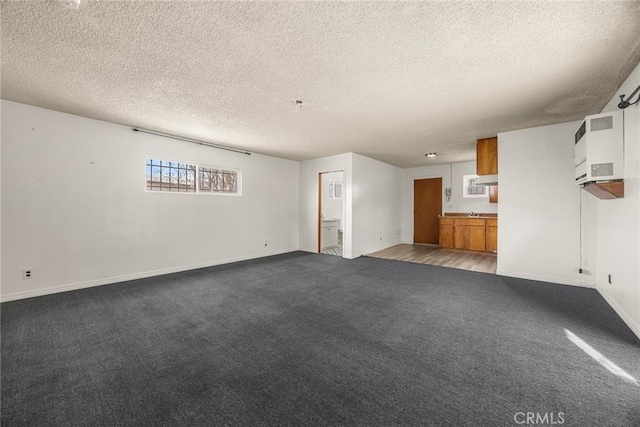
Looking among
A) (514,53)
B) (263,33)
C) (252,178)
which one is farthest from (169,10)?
(252,178)

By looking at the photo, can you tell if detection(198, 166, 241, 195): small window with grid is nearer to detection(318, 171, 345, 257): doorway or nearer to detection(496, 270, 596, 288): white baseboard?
detection(318, 171, 345, 257): doorway

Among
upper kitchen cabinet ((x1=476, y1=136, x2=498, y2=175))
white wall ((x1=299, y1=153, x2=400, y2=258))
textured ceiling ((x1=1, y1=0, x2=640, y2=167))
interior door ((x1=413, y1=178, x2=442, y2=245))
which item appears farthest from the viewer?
interior door ((x1=413, y1=178, x2=442, y2=245))

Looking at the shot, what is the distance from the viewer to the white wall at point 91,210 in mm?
3309

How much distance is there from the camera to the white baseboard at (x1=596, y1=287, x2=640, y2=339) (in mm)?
2386

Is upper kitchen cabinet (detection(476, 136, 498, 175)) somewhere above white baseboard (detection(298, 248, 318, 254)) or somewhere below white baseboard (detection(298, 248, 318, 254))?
above

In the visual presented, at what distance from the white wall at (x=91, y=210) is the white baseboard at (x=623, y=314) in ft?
19.7

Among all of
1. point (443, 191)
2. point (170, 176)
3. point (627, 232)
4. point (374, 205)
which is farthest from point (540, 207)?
point (170, 176)

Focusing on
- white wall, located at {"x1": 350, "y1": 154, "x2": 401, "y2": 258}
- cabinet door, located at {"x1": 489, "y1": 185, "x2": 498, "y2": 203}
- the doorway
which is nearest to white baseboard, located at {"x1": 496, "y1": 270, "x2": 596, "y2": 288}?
white wall, located at {"x1": 350, "y1": 154, "x2": 401, "y2": 258}

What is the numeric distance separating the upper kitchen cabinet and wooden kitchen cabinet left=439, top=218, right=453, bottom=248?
2.67 metres

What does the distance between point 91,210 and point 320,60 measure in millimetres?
4116

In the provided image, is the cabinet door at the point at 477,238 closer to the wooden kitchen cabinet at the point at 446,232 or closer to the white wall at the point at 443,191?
the wooden kitchen cabinet at the point at 446,232

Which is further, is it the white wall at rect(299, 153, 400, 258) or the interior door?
the interior door

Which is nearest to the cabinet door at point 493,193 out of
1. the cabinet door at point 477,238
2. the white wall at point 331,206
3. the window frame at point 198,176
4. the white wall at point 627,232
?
the cabinet door at point 477,238

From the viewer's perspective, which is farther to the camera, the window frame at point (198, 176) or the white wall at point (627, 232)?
the window frame at point (198, 176)
